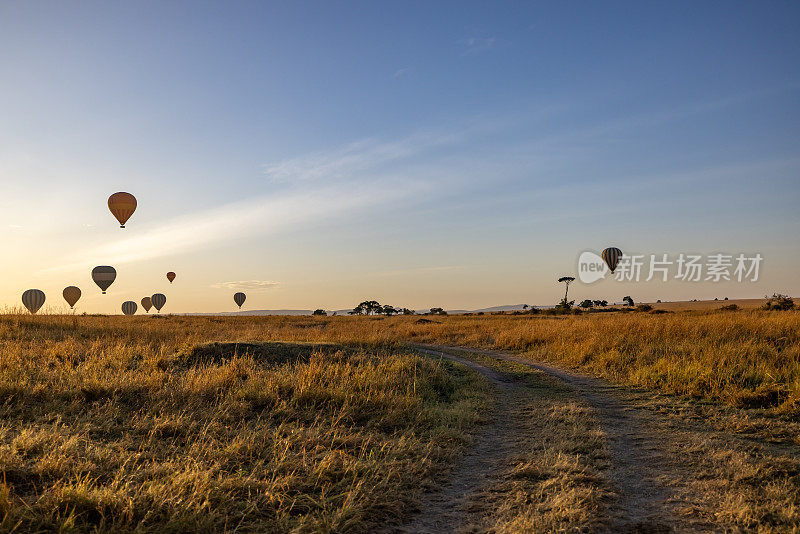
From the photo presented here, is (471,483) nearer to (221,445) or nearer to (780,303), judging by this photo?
(221,445)

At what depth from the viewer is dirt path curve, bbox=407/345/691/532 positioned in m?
4.86

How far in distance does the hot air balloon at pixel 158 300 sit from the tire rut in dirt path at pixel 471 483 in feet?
293

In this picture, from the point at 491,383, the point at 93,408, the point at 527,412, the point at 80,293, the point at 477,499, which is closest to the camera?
the point at 477,499

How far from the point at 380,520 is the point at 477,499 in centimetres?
121

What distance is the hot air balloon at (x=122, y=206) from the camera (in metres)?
29.3

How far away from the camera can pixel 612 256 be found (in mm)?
45000

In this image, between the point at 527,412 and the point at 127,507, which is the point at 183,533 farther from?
the point at 527,412

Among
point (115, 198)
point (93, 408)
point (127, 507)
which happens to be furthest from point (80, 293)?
point (127, 507)

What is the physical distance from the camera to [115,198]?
96.2 ft

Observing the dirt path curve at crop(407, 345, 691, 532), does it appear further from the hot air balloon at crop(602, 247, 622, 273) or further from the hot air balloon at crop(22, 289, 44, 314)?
the hot air balloon at crop(22, 289, 44, 314)

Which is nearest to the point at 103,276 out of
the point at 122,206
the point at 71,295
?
the point at 71,295

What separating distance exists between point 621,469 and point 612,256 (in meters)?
42.2

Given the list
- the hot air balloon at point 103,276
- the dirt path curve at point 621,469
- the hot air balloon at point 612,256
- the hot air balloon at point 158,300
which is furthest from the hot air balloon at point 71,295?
the dirt path curve at point 621,469

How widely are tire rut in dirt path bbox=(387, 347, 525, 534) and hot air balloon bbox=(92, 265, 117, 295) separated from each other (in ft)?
166
